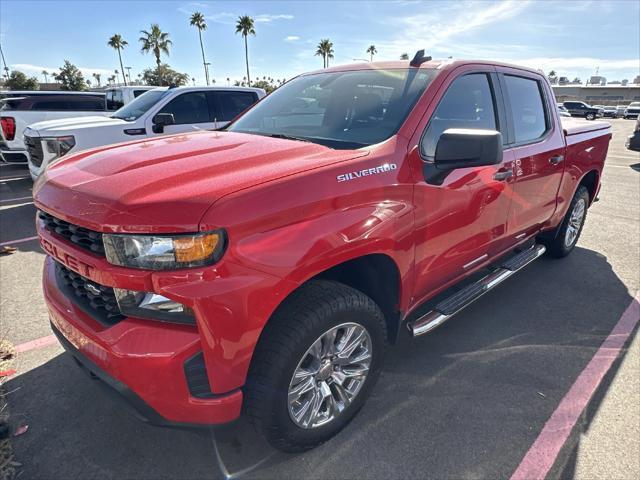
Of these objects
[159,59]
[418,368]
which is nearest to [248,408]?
[418,368]

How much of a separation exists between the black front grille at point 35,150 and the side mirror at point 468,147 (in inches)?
245

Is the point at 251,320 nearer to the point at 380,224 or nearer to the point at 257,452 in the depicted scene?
the point at 380,224

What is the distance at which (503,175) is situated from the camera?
2967mm

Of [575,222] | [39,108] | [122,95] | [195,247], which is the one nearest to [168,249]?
[195,247]

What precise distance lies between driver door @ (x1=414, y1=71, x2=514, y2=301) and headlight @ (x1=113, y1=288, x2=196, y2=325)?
132cm

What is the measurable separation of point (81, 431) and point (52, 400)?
40 centimetres

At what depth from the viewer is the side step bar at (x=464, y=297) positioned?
2.58 metres

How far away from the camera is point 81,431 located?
7.62ft

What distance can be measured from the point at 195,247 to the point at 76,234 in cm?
63

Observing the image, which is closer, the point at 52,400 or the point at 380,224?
the point at 380,224

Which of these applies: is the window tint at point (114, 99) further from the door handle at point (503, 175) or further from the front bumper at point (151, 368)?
the front bumper at point (151, 368)

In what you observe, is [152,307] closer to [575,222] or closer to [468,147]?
[468,147]

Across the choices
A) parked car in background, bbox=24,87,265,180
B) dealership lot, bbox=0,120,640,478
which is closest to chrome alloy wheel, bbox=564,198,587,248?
dealership lot, bbox=0,120,640,478

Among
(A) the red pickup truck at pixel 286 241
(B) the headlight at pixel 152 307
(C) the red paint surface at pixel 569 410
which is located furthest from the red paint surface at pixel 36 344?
(C) the red paint surface at pixel 569 410
